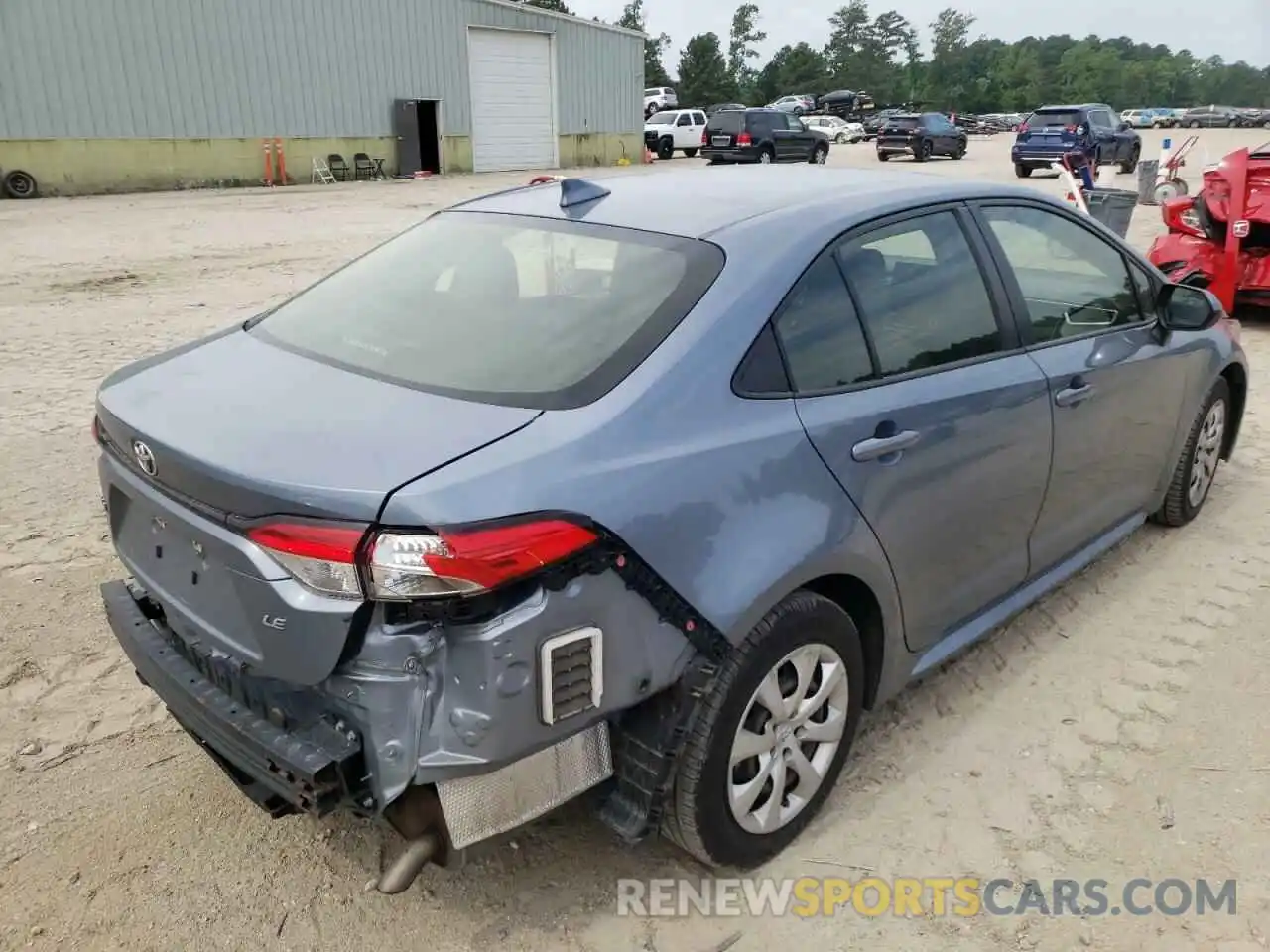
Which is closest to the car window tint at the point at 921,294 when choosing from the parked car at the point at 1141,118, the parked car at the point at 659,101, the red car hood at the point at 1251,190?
the red car hood at the point at 1251,190

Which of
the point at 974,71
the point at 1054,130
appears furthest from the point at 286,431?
the point at 974,71

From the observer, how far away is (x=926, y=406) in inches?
111

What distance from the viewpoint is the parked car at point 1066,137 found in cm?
2514

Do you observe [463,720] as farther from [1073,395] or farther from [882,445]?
[1073,395]

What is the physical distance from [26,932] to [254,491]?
4.22 feet

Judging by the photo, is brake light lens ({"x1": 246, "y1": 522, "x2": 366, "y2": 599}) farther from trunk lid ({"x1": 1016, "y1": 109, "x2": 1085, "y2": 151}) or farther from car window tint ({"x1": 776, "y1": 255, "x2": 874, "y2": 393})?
trunk lid ({"x1": 1016, "y1": 109, "x2": 1085, "y2": 151})

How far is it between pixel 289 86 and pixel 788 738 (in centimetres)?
2660

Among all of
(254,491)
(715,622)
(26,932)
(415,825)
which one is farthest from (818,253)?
(26,932)

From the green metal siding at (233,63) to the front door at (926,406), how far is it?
24.1 metres

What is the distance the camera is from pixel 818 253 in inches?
107

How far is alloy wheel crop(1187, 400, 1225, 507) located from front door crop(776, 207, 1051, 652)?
5.55 feet

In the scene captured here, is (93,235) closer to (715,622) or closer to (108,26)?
(108,26)

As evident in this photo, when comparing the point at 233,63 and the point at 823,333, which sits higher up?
the point at 233,63

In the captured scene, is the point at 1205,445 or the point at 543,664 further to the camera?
the point at 1205,445
